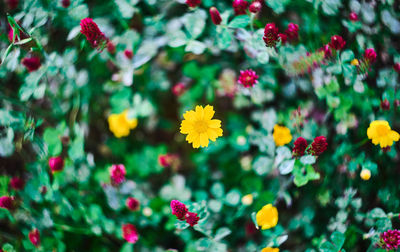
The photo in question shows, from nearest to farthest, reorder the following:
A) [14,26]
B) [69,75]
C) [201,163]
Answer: [14,26], [69,75], [201,163]

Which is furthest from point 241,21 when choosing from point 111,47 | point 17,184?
point 17,184

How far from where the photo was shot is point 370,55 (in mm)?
1114

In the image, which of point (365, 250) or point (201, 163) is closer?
point (365, 250)

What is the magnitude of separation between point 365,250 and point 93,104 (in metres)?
1.35

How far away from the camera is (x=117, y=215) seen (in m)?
1.40

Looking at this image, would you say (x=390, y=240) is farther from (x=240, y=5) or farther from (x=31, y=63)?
(x=31, y=63)

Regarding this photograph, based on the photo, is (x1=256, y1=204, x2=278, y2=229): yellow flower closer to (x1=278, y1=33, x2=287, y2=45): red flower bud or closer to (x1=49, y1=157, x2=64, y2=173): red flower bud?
(x1=278, y1=33, x2=287, y2=45): red flower bud

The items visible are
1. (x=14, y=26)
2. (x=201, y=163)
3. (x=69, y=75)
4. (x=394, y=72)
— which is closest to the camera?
(x=14, y=26)

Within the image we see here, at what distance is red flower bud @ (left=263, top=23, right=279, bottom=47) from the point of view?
39.6 inches

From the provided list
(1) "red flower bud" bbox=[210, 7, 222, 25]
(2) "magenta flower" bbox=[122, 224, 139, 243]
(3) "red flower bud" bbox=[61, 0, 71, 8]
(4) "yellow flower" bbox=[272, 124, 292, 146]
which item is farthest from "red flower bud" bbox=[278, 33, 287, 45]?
(2) "magenta flower" bbox=[122, 224, 139, 243]

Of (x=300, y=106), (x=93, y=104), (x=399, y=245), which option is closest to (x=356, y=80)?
(x=300, y=106)

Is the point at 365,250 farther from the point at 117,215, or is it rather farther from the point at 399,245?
the point at 117,215

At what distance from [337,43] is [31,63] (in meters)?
1.09

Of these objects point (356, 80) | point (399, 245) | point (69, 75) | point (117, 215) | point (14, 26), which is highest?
point (14, 26)
